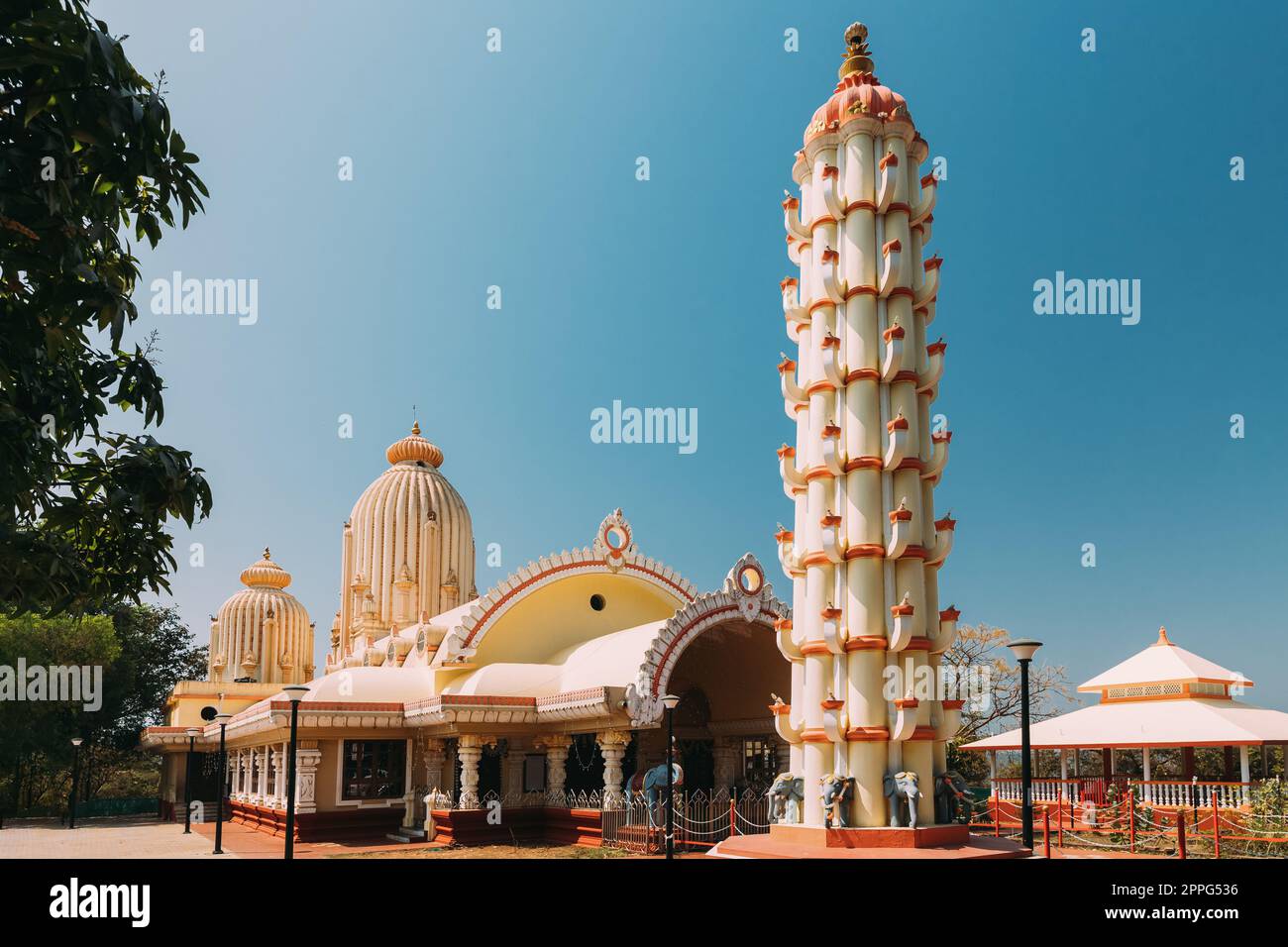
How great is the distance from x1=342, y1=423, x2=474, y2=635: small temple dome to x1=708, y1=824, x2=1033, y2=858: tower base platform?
2429 cm

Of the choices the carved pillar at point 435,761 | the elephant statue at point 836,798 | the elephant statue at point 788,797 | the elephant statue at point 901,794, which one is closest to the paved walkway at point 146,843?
the carved pillar at point 435,761

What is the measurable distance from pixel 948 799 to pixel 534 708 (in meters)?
11.6

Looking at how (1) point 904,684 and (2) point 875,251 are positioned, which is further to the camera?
(2) point 875,251

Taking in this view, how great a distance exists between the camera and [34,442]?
8.72 metres

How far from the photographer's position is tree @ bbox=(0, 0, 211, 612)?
785cm

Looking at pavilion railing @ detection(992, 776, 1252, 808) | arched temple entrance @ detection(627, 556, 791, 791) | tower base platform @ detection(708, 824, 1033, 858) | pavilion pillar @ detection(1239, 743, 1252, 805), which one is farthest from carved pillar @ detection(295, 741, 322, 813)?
pavilion pillar @ detection(1239, 743, 1252, 805)

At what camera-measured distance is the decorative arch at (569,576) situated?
99.1 feet

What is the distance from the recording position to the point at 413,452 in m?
42.9

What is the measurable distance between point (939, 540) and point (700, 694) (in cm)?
1491

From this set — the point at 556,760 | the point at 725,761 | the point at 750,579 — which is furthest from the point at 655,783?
the point at 725,761

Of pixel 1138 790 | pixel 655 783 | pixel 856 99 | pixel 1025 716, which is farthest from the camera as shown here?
pixel 1138 790

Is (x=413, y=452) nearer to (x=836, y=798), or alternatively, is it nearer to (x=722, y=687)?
(x=722, y=687)
